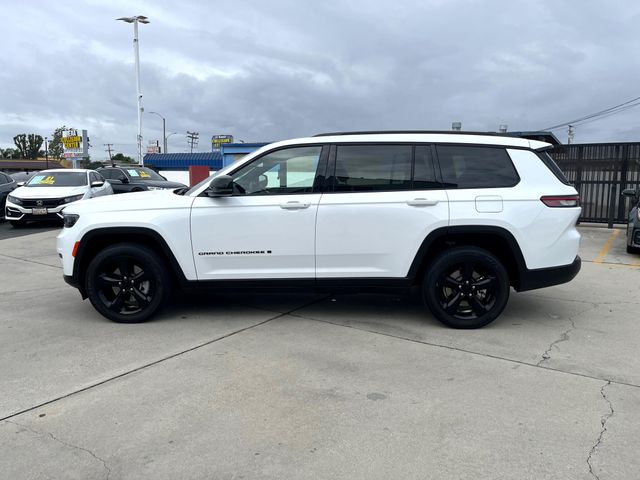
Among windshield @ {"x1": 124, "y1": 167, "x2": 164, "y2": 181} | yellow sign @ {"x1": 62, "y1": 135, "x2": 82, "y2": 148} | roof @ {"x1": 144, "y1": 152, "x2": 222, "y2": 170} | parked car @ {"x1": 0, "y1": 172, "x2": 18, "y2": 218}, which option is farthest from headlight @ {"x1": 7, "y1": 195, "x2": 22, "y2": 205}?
roof @ {"x1": 144, "y1": 152, "x2": 222, "y2": 170}

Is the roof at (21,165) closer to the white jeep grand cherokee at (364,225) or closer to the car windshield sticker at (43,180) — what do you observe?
the car windshield sticker at (43,180)

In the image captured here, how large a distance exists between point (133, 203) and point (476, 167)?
132 inches

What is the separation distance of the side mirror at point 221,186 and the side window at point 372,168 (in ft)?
3.27

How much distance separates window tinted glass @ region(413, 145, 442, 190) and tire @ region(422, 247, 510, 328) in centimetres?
67

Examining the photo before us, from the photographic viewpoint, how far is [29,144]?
298ft

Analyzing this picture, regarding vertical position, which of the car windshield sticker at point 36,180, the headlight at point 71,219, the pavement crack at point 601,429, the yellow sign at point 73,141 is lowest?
the pavement crack at point 601,429

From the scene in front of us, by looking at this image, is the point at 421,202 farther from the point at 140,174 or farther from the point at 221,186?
the point at 140,174

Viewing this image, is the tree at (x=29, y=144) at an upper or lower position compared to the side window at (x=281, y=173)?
upper

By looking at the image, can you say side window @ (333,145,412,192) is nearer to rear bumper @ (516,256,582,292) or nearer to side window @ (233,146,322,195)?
side window @ (233,146,322,195)

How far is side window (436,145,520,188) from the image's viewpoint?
4.89m

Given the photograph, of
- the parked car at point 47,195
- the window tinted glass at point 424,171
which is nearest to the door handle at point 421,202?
the window tinted glass at point 424,171

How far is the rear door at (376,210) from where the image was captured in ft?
15.8

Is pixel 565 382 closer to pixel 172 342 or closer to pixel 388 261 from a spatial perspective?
pixel 388 261

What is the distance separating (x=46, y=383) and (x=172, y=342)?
1.09 metres
